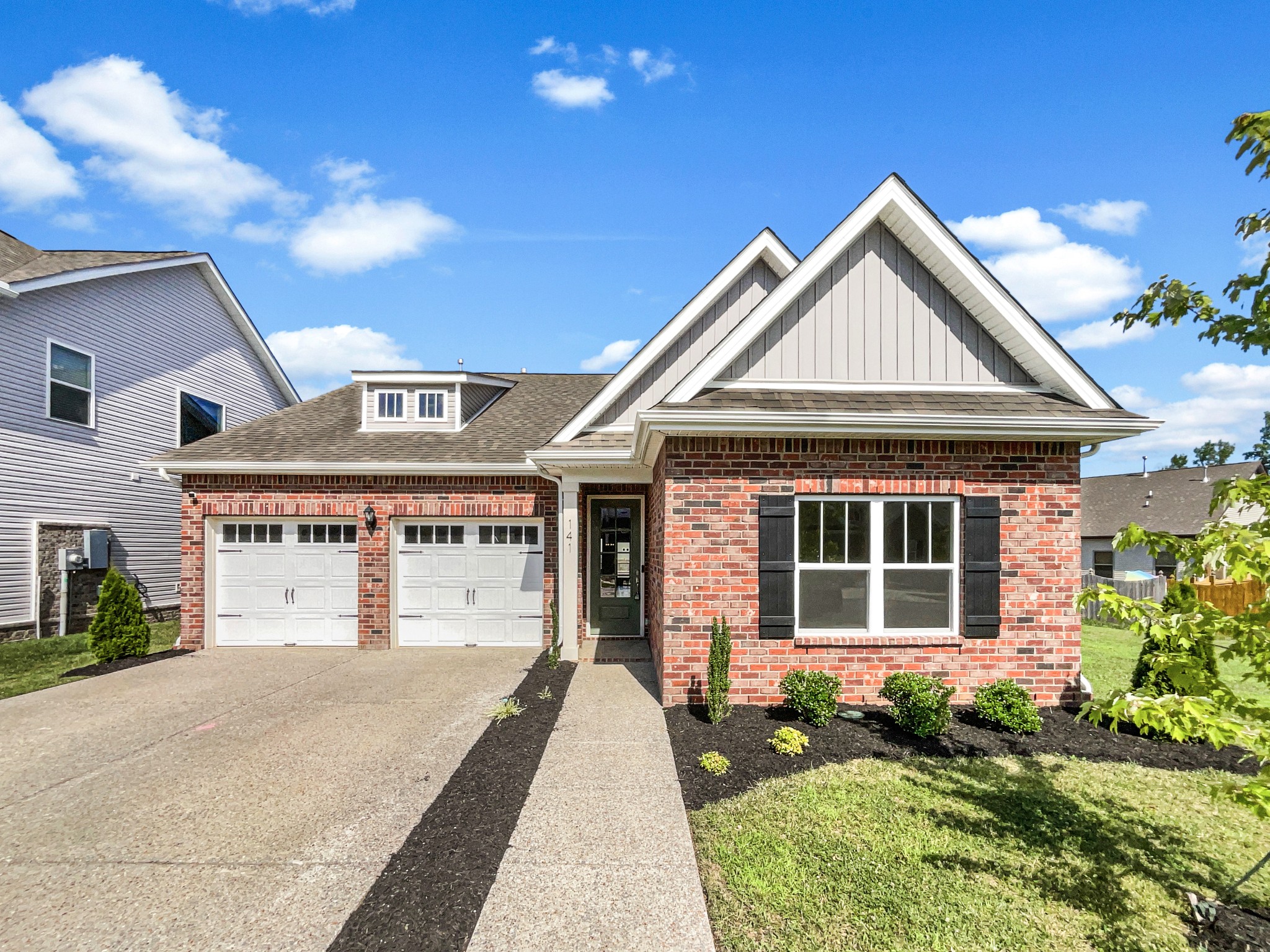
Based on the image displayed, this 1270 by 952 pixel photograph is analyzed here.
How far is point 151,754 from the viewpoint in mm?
5812

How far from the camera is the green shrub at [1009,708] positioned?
604 cm

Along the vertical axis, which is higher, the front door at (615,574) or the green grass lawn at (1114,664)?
the front door at (615,574)

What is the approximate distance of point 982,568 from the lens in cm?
677

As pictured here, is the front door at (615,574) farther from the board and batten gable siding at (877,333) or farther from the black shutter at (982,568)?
the black shutter at (982,568)

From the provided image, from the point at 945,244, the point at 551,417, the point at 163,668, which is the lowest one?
the point at 163,668

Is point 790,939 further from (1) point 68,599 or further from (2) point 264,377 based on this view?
(2) point 264,377

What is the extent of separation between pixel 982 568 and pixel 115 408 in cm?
1676

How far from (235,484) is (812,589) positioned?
988 cm

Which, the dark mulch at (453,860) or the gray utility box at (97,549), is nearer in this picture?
the dark mulch at (453,860)

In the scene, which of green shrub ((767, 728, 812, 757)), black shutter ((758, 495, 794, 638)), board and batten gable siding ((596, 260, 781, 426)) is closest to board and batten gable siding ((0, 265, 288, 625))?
board and batten gable siding ((596, 260, 781, 426))

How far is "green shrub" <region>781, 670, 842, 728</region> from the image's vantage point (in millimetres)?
6133

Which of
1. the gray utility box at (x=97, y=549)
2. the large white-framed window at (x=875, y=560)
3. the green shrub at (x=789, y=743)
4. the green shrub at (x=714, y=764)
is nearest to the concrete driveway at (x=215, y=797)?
the green shrub at (x=714, y=764)

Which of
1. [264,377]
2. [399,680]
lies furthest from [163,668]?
[264,377]

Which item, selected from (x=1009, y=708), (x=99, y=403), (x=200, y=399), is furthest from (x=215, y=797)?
(x=200, y=399)
